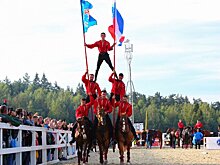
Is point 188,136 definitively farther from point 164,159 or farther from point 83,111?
point 83,111

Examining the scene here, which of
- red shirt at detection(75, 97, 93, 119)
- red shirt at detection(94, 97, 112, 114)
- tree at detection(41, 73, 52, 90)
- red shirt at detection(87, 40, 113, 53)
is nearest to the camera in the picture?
red shirt at detection(94, 97, 112, 114)

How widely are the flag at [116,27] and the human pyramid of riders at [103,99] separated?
0.90 m

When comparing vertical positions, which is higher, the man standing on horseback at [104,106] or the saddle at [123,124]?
the man standing on horseback at [104,106]

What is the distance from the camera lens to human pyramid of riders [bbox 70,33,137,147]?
1892cm

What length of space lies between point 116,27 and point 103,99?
13.4 ft

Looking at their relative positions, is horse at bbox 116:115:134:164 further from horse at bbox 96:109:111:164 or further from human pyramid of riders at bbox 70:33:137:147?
horse at bbox 96:109:111:164

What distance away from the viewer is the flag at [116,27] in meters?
21.7

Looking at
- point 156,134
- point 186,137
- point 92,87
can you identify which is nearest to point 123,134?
point 92,87

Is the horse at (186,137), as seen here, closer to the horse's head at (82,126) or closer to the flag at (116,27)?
the flag at (116,27)

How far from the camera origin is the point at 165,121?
456 ft

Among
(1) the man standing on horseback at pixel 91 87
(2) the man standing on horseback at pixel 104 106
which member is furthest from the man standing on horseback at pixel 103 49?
(2) the man standing on horseback at pixel 104 106

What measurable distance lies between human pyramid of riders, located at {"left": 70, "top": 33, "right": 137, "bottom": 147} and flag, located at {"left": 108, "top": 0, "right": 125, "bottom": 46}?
2.96ft

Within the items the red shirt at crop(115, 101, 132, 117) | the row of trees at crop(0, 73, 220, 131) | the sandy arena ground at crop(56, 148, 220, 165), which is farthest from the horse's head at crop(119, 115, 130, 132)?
the row of trees at crop(0, 73, 220, 131)

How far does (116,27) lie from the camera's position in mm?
21891
